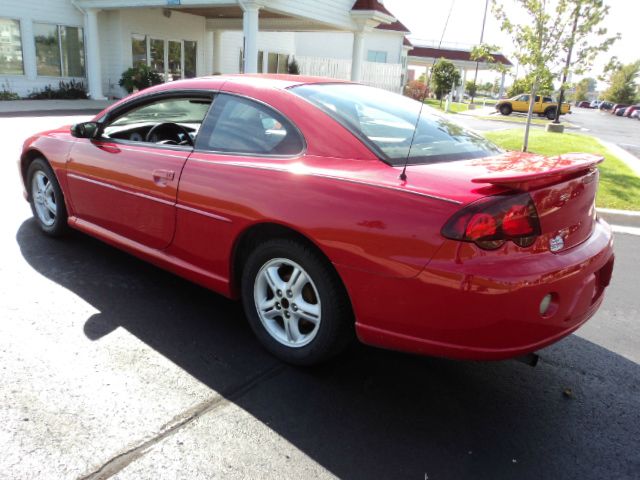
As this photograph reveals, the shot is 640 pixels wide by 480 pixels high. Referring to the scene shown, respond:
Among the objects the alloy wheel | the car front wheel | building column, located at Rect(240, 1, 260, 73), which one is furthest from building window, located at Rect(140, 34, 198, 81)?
the car front wheel

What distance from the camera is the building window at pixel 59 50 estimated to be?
19139mm

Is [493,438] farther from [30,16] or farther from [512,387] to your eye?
[30,16]

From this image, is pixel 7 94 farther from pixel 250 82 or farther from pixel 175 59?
→ pixel 250 82

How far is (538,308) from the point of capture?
232 centimetres

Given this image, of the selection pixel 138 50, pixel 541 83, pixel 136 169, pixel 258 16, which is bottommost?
pixel 136 169

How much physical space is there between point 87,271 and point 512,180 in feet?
10.7

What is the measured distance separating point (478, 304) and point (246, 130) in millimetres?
1737

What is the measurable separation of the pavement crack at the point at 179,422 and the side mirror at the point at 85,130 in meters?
2.33

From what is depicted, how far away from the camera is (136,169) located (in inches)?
141

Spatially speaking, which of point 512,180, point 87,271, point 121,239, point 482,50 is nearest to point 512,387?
point 512,180

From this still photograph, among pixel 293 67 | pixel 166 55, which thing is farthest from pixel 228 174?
pixel 293 67

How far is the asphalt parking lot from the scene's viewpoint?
227 cm

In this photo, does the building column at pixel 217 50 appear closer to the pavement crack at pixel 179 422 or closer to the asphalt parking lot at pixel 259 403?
the asphalt parking lot at pixel 259 403

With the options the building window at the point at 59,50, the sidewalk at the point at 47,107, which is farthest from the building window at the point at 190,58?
the sidewalk at the point at 47,107
